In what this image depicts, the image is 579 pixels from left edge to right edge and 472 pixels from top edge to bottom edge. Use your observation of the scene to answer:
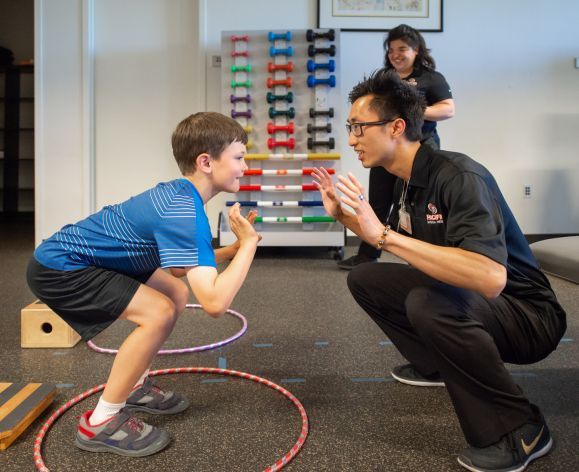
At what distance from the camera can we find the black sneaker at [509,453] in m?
1.34

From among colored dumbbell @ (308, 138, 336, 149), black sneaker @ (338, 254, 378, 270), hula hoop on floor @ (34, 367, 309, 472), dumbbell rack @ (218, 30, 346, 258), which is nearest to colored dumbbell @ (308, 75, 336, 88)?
dumbbell rack @ (218, 30, 346, 258)

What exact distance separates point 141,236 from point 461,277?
887mm

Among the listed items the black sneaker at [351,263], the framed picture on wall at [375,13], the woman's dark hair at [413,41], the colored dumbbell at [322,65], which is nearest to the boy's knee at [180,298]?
the woman's dark hair at [413,41]

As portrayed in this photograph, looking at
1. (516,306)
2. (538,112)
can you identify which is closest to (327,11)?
(538,112)

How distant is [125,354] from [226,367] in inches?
27.8

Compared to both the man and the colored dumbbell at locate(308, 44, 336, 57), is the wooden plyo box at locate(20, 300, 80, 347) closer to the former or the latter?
the man

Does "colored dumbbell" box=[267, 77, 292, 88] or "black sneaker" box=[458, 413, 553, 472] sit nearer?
"black sneaker" box=[458, 413, 553, 472]

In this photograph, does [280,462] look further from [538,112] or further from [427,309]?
[538,112]

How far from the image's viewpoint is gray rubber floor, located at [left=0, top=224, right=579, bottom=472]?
55.9 inches

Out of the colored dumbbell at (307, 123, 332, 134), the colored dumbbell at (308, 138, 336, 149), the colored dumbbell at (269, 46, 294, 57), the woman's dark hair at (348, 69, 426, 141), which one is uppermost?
the colored dumbbell at (269, 46, 294, 57)

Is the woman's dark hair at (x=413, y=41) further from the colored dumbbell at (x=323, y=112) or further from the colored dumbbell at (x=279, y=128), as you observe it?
the colored dumbbell at (x=279, y=128)

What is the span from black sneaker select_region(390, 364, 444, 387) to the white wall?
3.21 metres

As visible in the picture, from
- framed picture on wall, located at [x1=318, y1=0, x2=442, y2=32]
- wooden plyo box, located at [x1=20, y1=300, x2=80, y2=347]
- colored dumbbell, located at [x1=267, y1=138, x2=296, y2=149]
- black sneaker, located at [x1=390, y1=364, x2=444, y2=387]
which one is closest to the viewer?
black sneaker, located at [x1=390, y1=364, x2=444, y2=387]

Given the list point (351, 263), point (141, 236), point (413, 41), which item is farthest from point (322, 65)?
point (141, 236)
